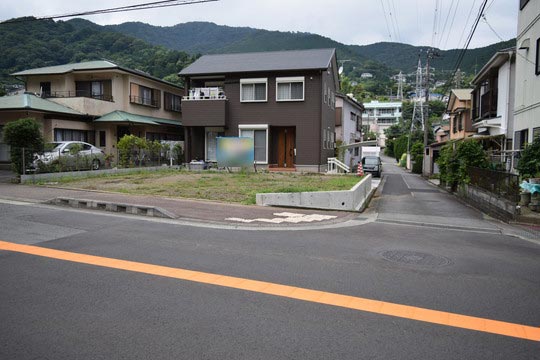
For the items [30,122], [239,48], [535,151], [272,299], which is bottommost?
[272,299]

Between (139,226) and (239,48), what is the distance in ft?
332

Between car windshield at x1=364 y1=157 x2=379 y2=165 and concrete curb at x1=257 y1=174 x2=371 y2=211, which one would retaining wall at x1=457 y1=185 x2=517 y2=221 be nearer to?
concrete curb at x1=257 y1=174 x2=371 y2=211

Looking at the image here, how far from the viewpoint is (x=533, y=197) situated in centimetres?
1309

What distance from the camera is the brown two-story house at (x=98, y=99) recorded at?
28.4 meters

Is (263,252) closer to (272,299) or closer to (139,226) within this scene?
(272,299)

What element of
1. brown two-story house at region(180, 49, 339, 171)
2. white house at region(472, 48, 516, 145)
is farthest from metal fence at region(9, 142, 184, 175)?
white house at region(472, 48, 516, 145)

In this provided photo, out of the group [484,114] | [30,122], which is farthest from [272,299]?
[484,114]

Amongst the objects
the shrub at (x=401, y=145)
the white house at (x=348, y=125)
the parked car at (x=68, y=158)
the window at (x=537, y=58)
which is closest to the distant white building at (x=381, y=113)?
the shrub at (x=401, y=145)

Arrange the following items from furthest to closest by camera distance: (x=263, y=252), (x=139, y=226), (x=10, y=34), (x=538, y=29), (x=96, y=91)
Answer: (x=10, y=34), (x=96, y=91), (x=538, y=29), (x=139, y=226), (x=263, y=252)

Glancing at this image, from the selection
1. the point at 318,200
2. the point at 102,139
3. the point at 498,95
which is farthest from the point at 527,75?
the point at 102,139

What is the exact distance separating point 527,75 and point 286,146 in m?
15.7

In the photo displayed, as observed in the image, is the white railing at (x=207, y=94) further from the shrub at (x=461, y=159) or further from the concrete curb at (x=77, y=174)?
the shrub at (x=461, y=159)

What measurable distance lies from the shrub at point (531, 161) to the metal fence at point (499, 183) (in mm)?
736

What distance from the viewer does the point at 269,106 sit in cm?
2903
